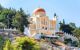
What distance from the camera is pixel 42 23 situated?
75562 millimetres

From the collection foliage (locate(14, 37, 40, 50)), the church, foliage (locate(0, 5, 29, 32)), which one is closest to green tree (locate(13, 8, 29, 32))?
foliage (locate(0, 5, 29, 32))

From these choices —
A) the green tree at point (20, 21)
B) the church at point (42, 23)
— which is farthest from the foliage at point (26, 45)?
the church at point (42, 23)

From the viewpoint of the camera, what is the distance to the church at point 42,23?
2918 inches

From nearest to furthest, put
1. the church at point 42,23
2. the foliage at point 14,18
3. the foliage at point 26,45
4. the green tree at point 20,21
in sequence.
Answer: the foliage at point 26,45
the green tree at point 20,21
the foliage at point 14,18
the church at point 42,23

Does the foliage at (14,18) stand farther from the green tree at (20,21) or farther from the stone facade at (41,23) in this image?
the stone facade at (41,23)

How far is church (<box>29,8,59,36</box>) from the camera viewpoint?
74125mm

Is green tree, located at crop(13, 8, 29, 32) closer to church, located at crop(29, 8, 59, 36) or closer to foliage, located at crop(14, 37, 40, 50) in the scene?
church, located at crop(29, 8, 59, 36)

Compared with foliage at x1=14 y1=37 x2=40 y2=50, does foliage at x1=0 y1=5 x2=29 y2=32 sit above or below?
above

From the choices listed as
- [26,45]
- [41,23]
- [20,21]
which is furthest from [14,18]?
[26,45]

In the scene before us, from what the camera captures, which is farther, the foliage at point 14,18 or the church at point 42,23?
the church at point 42,23

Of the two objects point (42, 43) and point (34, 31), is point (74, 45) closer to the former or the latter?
point (34, 31)

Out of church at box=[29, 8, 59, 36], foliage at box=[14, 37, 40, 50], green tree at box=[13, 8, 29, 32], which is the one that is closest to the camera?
foliage at box=[14, 37, 40, 50]

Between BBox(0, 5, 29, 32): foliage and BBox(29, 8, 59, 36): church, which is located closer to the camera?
BBox(0, 5, 29, 32): foliage

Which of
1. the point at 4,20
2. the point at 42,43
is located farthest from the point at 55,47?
the point at 4,20
